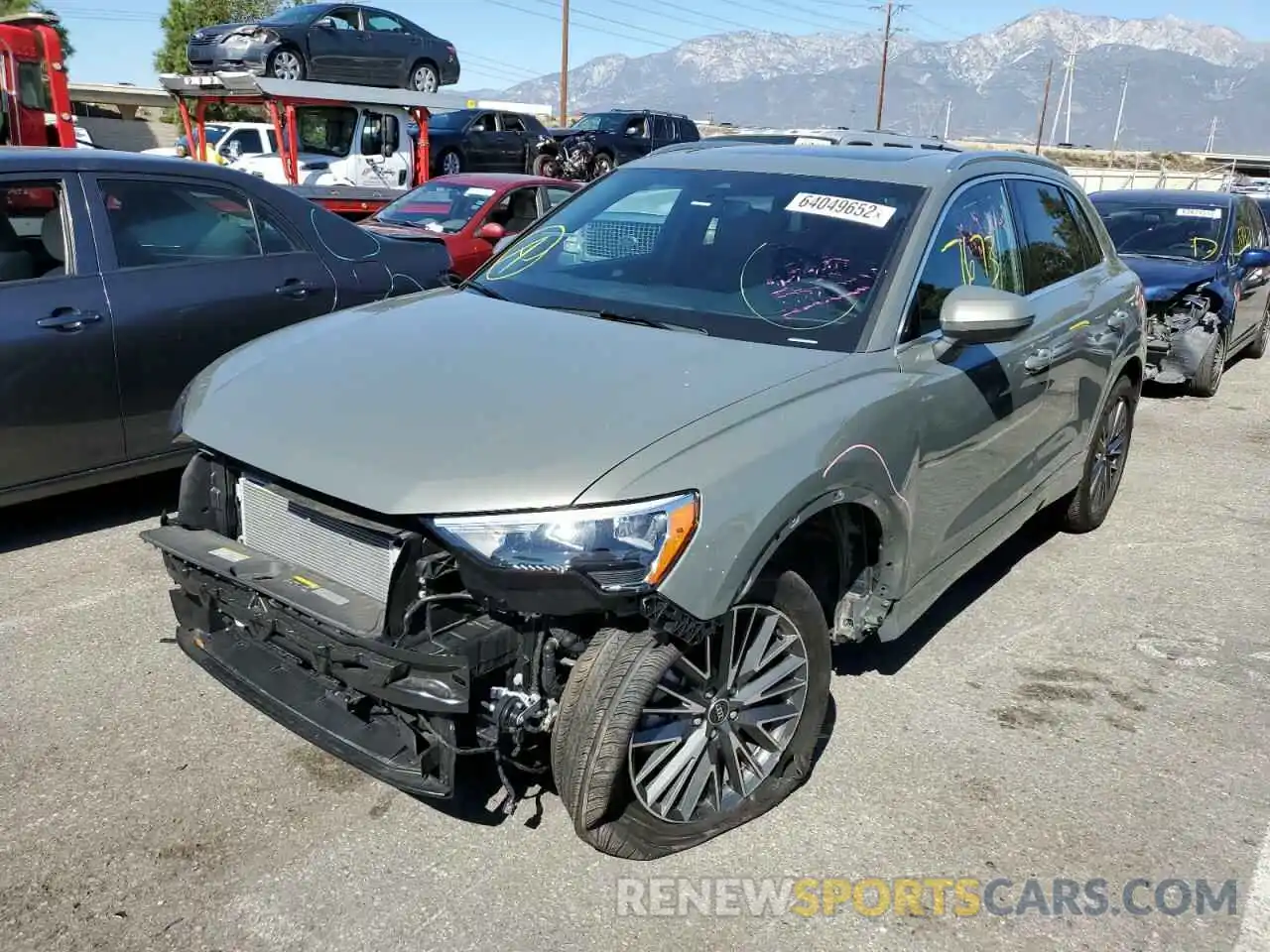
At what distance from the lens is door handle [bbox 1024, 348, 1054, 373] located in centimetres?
407

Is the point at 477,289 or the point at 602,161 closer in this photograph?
the point at 477,289

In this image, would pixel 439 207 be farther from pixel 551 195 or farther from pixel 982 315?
pixel 982 315

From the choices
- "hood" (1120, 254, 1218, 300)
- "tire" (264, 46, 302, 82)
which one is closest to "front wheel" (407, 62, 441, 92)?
"tire" (264, 46, 302, 82)

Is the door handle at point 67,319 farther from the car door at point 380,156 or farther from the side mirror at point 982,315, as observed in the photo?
the car door at point 380,156

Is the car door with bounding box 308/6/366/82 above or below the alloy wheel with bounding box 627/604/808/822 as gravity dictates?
above

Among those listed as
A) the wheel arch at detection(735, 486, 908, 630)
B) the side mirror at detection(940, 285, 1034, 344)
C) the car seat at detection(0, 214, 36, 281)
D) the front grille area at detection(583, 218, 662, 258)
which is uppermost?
the front grille area at detection(583, 218, 662, 258)

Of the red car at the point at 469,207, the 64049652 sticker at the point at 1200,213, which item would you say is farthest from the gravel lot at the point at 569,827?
the 64049652 sticker at the point at 1200,213

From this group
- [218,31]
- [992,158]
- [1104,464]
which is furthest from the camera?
[218,31]

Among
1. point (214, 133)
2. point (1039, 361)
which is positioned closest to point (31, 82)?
point (214, 133)

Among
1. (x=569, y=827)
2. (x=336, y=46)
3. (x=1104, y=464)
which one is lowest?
(x=569, y=827)

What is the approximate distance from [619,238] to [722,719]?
198 cm

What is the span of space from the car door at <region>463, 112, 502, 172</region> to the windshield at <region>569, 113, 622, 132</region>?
2171 mm

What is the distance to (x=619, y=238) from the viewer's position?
4.04 metres

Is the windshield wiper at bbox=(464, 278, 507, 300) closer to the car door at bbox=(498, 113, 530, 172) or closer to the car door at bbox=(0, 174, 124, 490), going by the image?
the car door at bbox=(0, 174, 124, 490)
